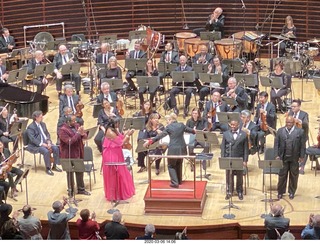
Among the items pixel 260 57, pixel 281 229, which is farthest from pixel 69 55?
pixel 281 229

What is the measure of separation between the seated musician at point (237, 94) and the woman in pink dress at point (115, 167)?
3248 millimetres

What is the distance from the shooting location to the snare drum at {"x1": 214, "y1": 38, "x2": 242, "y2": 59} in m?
A: 21.8

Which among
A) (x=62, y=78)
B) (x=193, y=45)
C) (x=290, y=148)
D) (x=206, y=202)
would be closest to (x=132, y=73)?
(x=62, y=78)

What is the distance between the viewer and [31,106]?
18219mm

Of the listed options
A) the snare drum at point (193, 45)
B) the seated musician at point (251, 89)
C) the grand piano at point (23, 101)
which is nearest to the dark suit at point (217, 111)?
the seated musician at point (251, 89)

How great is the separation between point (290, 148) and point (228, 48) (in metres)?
7.20

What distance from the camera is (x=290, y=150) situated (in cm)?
1503

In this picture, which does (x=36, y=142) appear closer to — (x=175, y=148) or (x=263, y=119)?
(x=175, y=148)

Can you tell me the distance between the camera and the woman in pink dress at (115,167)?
15195 mm

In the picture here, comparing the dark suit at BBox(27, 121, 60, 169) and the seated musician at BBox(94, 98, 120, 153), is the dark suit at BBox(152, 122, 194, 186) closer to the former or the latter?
the seated musician at BBox(94, 98, 120, 153)

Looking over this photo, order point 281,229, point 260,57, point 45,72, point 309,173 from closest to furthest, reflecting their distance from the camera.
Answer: point 281,229 → point 309,173 → point 45,72 → point 260,57

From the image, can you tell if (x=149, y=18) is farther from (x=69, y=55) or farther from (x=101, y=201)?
(x=101, y=201)

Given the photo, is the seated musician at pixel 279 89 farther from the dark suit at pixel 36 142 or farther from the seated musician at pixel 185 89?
the dark suit at pixel 36 142

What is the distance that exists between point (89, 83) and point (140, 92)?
2326 millimetres
